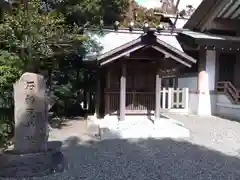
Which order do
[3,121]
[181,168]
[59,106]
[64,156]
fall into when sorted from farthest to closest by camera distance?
[59,106] → [3,121] → [64,156] → [181,168]

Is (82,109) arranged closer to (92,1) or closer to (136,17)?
(92,1)

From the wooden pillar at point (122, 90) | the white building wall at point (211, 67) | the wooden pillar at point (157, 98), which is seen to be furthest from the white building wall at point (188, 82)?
the wooden pillar at point (122, 90)

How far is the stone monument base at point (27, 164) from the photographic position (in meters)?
5.60

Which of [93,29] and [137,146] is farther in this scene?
[93,29]

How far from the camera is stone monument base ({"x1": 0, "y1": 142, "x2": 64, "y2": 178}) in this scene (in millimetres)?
5602

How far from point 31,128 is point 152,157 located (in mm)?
2965

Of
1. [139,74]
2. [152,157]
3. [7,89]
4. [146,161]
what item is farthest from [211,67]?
[7,89]

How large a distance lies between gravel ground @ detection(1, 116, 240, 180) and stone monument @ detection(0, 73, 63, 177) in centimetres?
50

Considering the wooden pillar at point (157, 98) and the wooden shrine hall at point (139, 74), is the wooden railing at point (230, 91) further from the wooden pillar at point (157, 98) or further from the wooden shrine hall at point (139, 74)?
the wooden pillar at point (157, 98)

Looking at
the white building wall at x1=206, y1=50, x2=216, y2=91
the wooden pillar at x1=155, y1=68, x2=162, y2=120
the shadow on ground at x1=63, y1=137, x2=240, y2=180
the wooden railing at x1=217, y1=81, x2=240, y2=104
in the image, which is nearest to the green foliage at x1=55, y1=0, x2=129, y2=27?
the wooden pillar at x1=155, y1=68, x2=162, y2=120

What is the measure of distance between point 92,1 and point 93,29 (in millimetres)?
1499

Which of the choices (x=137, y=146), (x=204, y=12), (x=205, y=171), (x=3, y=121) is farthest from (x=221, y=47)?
(x=3, y=121)

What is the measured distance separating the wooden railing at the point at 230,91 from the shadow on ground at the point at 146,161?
21.8 ft

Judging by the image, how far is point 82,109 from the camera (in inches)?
629
